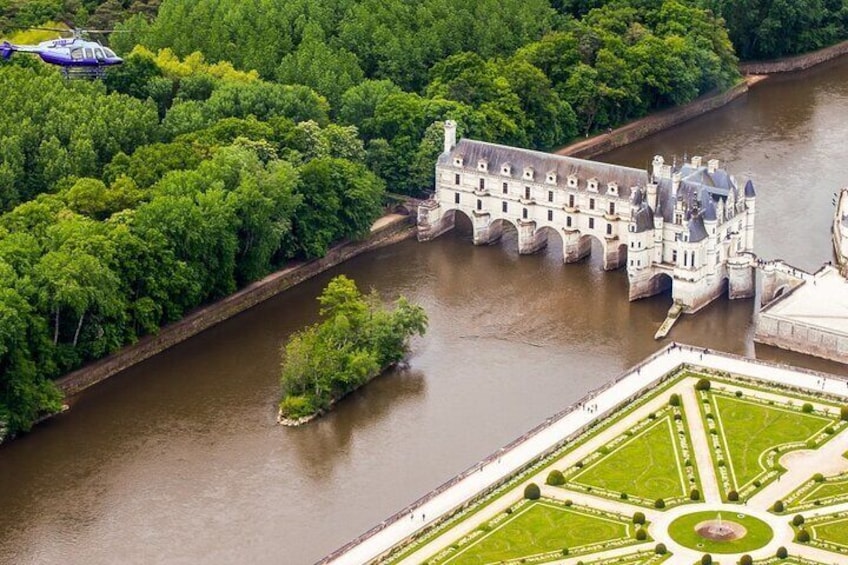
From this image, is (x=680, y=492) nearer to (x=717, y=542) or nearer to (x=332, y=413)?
(x=717, y=542)

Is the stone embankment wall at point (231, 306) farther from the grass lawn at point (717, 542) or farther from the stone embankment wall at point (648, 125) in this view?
the grass lawn at point (717, 542)

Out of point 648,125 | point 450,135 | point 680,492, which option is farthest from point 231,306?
point 648,125

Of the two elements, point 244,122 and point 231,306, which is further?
point 244,122

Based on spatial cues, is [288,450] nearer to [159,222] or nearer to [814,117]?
[159,222]

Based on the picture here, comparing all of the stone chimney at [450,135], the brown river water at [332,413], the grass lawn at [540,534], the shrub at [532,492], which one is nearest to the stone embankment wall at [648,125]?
the stone chimney at [450,135]

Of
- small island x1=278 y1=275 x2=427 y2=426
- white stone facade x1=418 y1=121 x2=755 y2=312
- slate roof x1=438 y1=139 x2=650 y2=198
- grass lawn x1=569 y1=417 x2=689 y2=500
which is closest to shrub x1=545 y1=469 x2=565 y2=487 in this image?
grass lawn x1=569 y1=417 x2=689 y2=500

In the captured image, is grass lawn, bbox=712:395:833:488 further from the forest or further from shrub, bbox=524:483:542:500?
the forest

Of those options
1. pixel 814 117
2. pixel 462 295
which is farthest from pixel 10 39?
pixel 814 117
